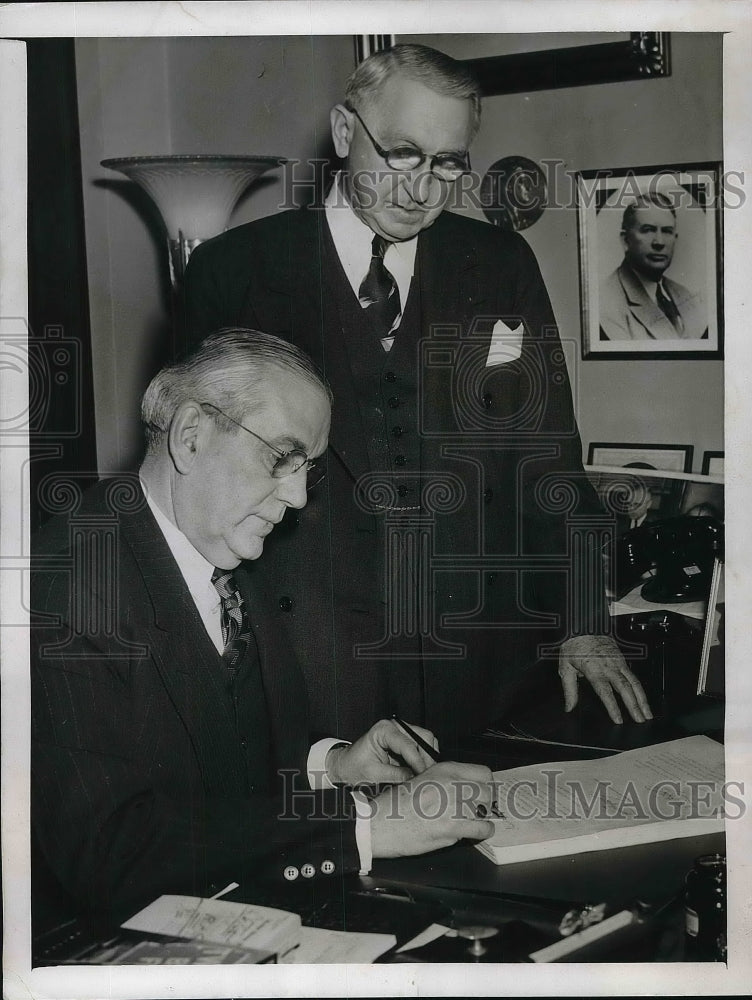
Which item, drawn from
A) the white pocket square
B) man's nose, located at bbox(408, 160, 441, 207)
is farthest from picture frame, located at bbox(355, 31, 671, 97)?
the white pocket square

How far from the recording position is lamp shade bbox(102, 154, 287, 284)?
1.74 meters

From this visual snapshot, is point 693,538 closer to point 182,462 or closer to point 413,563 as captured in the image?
point 413,563

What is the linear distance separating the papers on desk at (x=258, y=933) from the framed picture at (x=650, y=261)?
1.17 m

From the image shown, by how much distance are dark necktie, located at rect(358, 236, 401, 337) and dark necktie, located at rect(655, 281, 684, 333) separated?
49 cm

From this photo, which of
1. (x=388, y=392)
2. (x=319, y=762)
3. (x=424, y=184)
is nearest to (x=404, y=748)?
(x=319, y=762)

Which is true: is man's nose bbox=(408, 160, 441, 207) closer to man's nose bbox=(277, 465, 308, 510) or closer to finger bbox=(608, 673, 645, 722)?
man's nose bbox=(277, 465, 308, 510)

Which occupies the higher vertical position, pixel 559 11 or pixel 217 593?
pixel 559 11

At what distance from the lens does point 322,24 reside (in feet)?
5.80

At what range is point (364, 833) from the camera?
1.74 meters

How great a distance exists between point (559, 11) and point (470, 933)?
169 centimetres

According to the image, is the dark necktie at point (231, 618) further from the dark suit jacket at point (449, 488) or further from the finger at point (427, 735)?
the finger at point (427, 735)

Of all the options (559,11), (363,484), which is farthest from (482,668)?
(559,11)

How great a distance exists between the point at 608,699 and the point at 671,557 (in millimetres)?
300

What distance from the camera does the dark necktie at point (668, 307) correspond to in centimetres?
181
